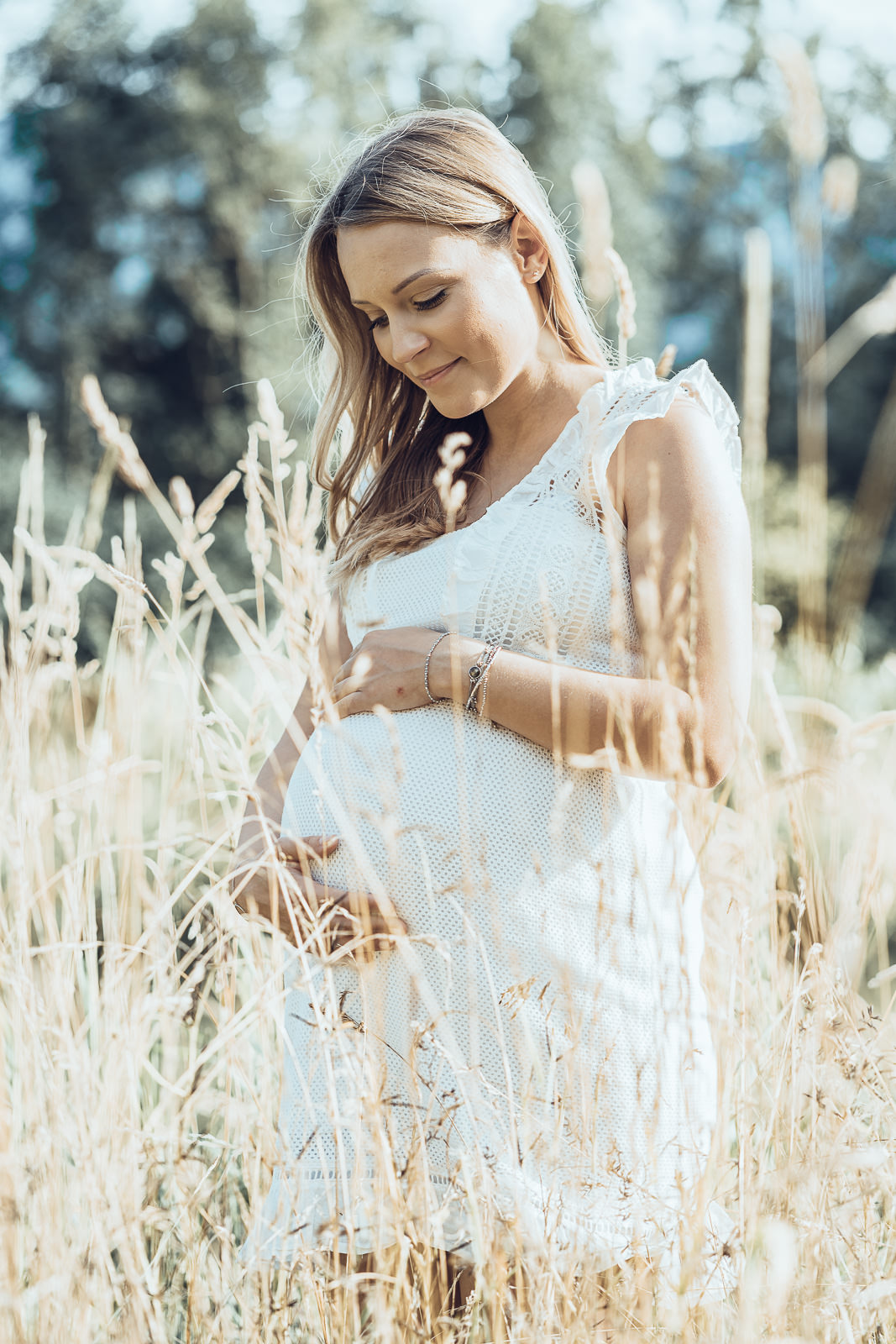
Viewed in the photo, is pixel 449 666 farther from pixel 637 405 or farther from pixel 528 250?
pixel 528 250

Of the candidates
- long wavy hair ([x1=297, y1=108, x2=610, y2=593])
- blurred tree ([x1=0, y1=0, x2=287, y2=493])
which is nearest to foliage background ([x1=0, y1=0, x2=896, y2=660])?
blurred tree ([x1=0, y1=0, x2=287, y2=493])

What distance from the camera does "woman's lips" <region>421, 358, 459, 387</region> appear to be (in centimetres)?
185

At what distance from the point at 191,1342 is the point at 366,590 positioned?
1.14 meters

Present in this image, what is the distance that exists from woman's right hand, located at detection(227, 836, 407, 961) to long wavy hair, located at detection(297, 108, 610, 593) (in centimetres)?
55

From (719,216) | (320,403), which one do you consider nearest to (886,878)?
(320,403)

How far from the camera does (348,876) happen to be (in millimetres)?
1688

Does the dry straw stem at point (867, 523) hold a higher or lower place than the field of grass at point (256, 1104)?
higher

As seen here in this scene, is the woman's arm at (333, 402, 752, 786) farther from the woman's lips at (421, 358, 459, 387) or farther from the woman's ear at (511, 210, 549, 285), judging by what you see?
the woman's ear at (511, 210, 549, 285)

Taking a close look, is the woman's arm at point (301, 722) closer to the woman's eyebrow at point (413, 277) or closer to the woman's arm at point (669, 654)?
the woman's arm at point (669, 654)

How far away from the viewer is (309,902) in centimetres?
149

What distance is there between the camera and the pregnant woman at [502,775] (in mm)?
1302

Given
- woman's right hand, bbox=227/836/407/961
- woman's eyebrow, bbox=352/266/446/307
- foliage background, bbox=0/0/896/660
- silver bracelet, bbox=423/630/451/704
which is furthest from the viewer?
foliage background, bbox=0/0/896/660

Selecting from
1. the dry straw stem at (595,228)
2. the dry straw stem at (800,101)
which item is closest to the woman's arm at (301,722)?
the dry straw stem at (595,228)

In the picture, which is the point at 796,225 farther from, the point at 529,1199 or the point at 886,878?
the point at 886,878
